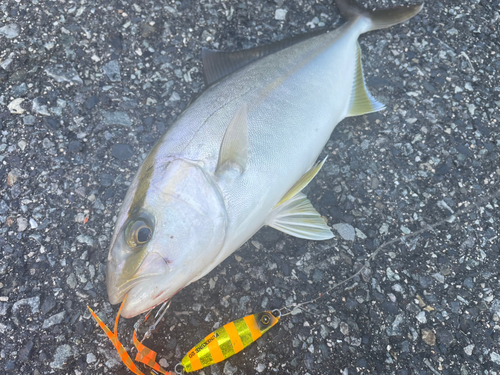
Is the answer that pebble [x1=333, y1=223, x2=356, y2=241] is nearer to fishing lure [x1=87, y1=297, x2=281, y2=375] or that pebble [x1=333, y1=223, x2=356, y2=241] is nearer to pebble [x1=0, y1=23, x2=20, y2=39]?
fishing lure [x1=87, y1=297, x2=281, y2=375]

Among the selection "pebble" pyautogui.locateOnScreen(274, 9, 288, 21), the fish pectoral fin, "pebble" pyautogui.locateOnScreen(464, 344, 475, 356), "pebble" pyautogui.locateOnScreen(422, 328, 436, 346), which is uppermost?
"pebble" pyautogui.locateOnScreen(274, 9, 288, 21)

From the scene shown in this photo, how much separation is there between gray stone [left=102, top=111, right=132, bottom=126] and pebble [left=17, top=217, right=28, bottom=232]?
78 centimetres

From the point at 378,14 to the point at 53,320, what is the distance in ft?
9.87

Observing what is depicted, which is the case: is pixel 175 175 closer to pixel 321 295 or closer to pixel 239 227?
pixel 239 227

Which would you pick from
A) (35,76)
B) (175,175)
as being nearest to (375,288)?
(175,175)

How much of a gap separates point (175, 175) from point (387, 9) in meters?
2.18

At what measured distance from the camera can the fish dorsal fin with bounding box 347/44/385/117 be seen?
2.40m

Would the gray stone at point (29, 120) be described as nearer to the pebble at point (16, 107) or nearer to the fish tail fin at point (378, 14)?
the pebble at point (16, 107)

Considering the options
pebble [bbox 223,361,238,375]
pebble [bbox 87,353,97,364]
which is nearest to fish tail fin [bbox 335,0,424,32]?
pebble [bbox 223,361,238,375]

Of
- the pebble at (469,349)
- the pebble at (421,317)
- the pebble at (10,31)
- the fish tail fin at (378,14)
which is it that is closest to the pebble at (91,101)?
the pebble at (10,31)

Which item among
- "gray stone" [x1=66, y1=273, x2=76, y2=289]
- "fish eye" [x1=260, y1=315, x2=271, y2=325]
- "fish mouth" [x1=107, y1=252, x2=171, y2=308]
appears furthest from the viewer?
"gray stone" [x1=66, y1=273, x2=76, y2=289]

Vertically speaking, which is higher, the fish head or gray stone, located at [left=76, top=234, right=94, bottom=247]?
the fish head

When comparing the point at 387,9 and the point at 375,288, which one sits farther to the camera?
the point at 387,9

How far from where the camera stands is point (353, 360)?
1.87 m
